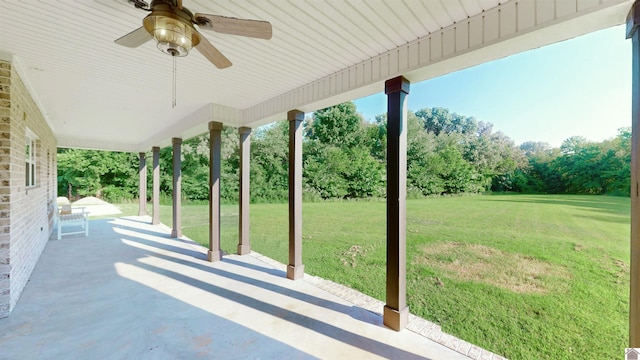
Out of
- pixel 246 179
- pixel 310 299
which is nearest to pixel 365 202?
pixel 246 179

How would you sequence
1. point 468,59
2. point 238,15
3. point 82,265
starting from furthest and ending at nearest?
point 82,265, point 468,59, point 238,15

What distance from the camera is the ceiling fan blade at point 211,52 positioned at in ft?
5.92

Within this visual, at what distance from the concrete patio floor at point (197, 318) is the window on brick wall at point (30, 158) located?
1455mm

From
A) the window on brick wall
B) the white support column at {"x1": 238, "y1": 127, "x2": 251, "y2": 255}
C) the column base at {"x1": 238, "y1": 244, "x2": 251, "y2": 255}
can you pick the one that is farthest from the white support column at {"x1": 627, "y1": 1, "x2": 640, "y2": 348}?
the window on brick wall

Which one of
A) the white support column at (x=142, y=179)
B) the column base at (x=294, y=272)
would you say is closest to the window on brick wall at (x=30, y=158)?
the column base at (x=294, y=272)

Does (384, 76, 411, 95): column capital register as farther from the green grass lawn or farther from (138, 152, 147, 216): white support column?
(138, 152, 147, 216): white support column

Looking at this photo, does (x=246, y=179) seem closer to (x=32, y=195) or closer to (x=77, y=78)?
(x=77, y=78)

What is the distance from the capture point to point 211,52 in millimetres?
1934

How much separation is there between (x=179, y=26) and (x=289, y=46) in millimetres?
1211

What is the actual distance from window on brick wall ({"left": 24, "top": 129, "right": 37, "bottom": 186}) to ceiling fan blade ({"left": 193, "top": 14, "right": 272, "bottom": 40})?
4.46 metres

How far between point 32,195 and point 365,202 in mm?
12232

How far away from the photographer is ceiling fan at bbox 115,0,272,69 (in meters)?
1.49

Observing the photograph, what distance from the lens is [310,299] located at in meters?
3.12

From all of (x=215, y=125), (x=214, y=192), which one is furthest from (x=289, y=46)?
(x=214, y=192)
